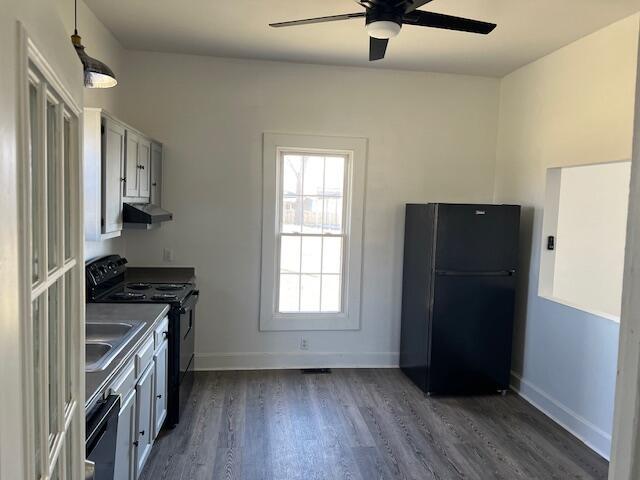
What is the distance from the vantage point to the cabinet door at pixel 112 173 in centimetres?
263

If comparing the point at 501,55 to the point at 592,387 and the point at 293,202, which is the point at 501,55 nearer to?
the point at 293,202

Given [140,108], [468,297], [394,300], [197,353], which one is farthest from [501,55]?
[197,353]

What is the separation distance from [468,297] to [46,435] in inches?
131

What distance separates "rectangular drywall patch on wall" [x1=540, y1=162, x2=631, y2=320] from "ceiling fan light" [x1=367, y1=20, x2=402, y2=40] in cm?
199

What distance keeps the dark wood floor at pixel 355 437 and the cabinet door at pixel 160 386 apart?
0.20 m

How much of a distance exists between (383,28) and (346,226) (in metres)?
2.19

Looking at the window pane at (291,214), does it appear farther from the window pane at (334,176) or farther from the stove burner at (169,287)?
the stove burner at (169,287)

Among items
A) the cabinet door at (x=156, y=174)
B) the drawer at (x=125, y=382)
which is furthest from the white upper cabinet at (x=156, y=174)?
the drawer at (x=125, y=382)

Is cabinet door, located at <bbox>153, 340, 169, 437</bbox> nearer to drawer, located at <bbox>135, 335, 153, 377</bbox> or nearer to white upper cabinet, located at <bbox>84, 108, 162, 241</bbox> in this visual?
drawer, located at <bbox>135, 335, 153, 377</bbox>

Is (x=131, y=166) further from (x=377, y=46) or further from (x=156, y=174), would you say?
(x=377, y=46)

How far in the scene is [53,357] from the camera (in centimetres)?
93

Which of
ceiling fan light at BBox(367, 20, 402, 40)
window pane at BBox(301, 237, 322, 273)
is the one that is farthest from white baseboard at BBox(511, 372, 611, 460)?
ceiling fan light at BBox(367, 20, 402, 40)

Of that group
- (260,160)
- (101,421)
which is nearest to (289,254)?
(260,160)

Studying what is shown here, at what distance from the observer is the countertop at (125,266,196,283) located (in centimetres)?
382
